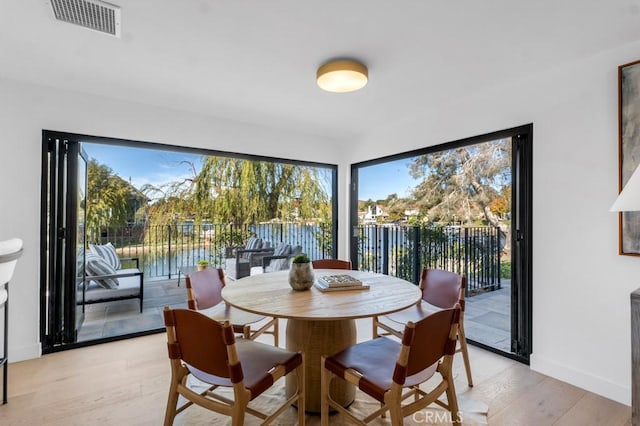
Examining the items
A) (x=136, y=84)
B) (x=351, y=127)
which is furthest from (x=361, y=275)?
(x=136, y=84)

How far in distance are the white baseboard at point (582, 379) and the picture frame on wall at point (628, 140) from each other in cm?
88

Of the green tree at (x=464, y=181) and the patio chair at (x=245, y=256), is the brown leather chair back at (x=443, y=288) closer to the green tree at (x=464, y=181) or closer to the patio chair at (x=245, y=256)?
the green tree at (x=464, y=181)

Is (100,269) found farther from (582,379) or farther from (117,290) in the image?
(582,379)

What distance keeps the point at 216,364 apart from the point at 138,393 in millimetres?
1261

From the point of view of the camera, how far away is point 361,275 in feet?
8.08

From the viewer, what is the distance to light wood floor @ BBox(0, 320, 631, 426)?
1855 mm

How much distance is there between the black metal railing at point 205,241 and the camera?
4531 mm

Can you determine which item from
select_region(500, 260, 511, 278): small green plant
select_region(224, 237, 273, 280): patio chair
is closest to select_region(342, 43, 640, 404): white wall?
select_region(500, 260, 511, 278): small green plant

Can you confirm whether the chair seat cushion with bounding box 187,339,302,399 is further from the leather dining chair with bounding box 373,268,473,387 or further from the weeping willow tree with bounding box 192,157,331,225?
the weeping willow tree with bounding box 192,157,331,225

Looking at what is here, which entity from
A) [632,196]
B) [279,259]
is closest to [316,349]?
[632,196]

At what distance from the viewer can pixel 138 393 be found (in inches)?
83.0

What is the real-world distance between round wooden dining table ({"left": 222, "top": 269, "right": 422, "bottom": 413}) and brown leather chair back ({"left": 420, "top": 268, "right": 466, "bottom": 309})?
1.36 feet

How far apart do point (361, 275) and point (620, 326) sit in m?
1.72

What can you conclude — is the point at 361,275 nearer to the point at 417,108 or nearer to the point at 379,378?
the point at 379,378
